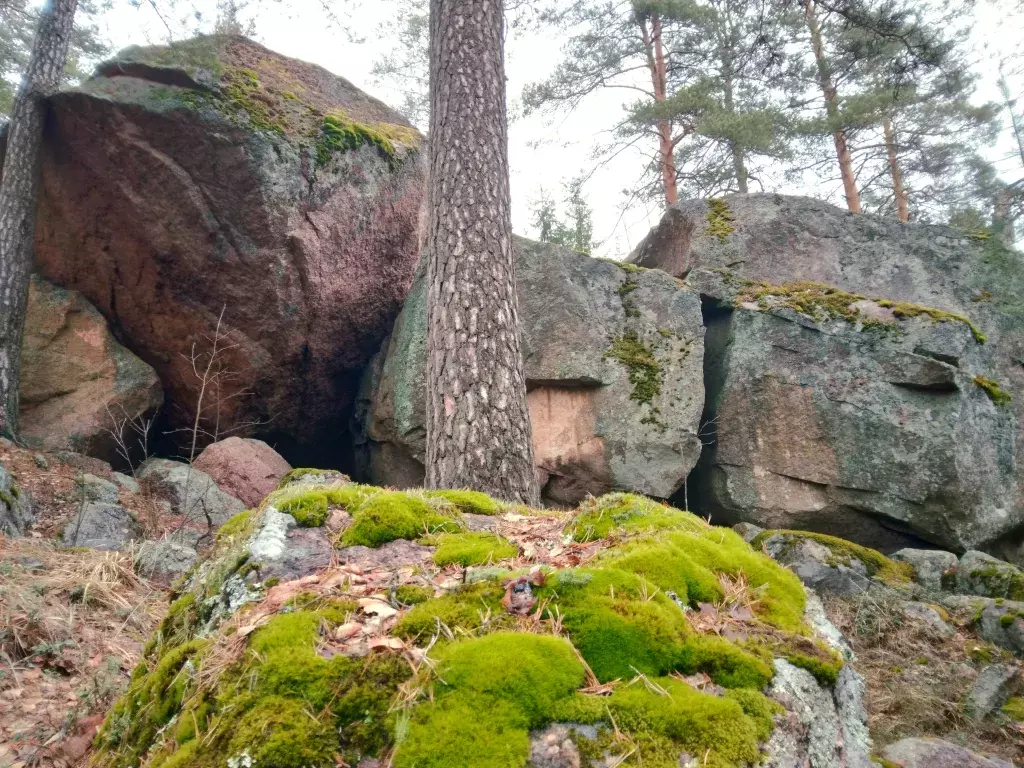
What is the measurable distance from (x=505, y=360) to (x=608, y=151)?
31.4ft

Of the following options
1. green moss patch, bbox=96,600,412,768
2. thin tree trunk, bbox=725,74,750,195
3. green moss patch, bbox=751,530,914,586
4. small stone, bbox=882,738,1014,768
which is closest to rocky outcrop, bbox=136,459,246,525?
green moss patch, bbox=96,600,412,768

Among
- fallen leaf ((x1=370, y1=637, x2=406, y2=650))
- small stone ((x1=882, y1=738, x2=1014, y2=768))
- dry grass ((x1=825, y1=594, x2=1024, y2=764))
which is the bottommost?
dry grass ((x1=825, y1=594, x2=1024, y2=764))

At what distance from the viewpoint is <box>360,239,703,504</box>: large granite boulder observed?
26.3 feet

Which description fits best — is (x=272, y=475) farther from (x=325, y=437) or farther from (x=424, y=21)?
(x=424, y=21)

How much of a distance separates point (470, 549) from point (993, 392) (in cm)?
838

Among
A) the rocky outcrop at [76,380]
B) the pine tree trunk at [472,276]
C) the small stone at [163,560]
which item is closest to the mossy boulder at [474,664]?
the pine tree trunk at [472,276]

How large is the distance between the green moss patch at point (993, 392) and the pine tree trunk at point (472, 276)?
6.36 metres

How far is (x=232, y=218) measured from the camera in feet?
25.7

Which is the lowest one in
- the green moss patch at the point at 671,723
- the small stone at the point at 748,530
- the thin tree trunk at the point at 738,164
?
the small stone at the point at 748,530

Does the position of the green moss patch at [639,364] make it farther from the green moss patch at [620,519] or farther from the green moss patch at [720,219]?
the green moss patch at [620,519]

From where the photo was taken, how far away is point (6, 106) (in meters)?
12.8

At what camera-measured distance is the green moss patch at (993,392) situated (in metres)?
8.16

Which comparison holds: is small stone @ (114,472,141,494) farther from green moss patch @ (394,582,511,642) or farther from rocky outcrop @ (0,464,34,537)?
green moss patch @ (394,582,511,642)

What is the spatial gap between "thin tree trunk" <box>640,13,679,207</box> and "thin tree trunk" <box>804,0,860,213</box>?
275 cm
